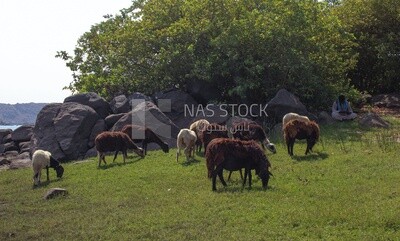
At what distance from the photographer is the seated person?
31.3m

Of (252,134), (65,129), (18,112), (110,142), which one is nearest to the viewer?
(252,134)

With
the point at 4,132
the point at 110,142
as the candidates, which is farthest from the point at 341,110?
the point at 4,132

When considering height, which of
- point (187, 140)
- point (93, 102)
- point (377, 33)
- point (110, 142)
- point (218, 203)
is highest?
point (377, 33)

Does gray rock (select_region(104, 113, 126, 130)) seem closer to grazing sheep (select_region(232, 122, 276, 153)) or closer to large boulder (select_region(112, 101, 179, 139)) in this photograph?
large boulder (select_region(112, 101, 179, 139))

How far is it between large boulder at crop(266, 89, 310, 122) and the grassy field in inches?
336

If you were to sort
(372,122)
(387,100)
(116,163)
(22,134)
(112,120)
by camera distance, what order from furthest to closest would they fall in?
(387,100) < (22,134) < (112,120) < (372,122) < (116,163)

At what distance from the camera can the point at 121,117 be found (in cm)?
2914

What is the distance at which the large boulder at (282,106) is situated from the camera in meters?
29.4

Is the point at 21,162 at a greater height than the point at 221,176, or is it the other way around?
the point at 221,176

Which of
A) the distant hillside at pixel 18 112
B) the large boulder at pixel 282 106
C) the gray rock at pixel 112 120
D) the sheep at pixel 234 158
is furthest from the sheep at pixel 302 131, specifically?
the distant hillside at pixel 18 112

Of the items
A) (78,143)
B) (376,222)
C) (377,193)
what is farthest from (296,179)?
(78,143)

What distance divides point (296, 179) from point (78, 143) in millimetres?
16726

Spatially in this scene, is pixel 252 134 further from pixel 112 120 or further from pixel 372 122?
pixel 112 120

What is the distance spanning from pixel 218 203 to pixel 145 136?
12.7 m
